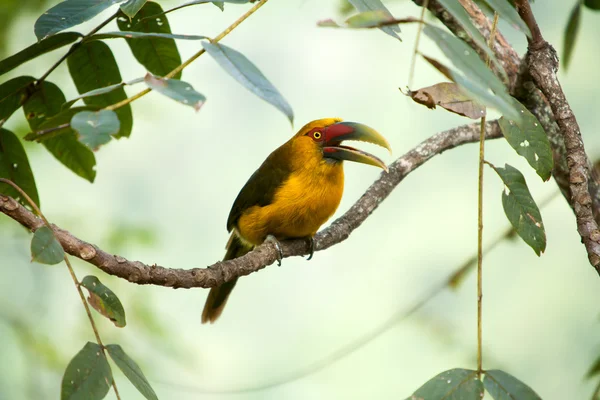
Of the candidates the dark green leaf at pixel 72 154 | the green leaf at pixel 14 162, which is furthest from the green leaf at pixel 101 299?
the dark green leaf at pixel 72 154

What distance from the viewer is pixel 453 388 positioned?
5.35 ft

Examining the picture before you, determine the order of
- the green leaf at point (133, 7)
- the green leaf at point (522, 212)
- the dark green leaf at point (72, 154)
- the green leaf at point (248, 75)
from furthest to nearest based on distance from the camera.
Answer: the dark green leaf at point (72, 154), the green leaf at point (522, 212), the green leaf at point (133, 7), the green leaf at point (248, 75)

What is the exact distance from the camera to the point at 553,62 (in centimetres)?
236

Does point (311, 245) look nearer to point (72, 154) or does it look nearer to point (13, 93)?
point (72, 154)

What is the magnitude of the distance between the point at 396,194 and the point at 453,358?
1487 millimetres

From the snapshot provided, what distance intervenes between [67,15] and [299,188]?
1.79 metres

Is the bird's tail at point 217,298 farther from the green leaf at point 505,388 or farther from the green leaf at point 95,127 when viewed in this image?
the green leaf at point 95,127

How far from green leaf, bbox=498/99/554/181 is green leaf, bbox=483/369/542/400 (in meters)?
0.57

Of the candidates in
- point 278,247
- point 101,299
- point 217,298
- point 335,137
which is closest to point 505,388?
point 101,299

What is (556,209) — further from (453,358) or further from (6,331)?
(6,331)

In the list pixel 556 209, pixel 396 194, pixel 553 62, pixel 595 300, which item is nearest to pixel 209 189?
pixel 396 194

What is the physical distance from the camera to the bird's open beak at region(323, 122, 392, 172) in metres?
3.22

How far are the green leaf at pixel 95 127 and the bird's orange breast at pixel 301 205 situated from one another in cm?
210

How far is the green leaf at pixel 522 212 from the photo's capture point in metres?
1.91
